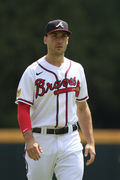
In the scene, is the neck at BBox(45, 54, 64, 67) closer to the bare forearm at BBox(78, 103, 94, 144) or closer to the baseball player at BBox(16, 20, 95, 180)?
the baseball player at BBox(16, 20, 95, 180)

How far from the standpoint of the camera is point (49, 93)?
4234 millimetres

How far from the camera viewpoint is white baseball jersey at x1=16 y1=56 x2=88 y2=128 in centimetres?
419

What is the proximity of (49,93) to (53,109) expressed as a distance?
145mm

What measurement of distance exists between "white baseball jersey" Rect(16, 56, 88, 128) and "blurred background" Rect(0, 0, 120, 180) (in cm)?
1334

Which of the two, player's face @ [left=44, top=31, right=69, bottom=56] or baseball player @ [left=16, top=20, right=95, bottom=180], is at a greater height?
player's face @ [left=44, top=31, right=69, bottom=56]

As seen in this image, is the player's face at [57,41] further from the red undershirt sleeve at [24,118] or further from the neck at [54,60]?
the red undershirt sleeve at [24,118]

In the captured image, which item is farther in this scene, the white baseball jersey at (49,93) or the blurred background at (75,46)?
the blurred background at (75,46)

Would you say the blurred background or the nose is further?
the blurred background

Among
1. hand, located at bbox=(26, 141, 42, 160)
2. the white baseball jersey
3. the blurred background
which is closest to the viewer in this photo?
hand, located at bbox=(26, 141, 42, 160)

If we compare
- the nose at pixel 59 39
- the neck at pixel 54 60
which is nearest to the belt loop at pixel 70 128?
the neck at pixel 54 60

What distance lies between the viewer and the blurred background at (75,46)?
1867 cm

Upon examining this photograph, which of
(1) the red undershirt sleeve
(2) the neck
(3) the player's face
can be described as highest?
(3) the player's face

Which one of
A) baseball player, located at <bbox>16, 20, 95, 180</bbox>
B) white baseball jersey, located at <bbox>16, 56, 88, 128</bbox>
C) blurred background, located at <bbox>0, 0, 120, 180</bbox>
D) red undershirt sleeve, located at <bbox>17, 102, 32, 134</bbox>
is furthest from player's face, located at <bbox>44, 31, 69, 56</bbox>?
blurred background, located at <bbox>0, 0, 120, 180</bbox>

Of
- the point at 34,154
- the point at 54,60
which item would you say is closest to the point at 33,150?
the point at 34,154
